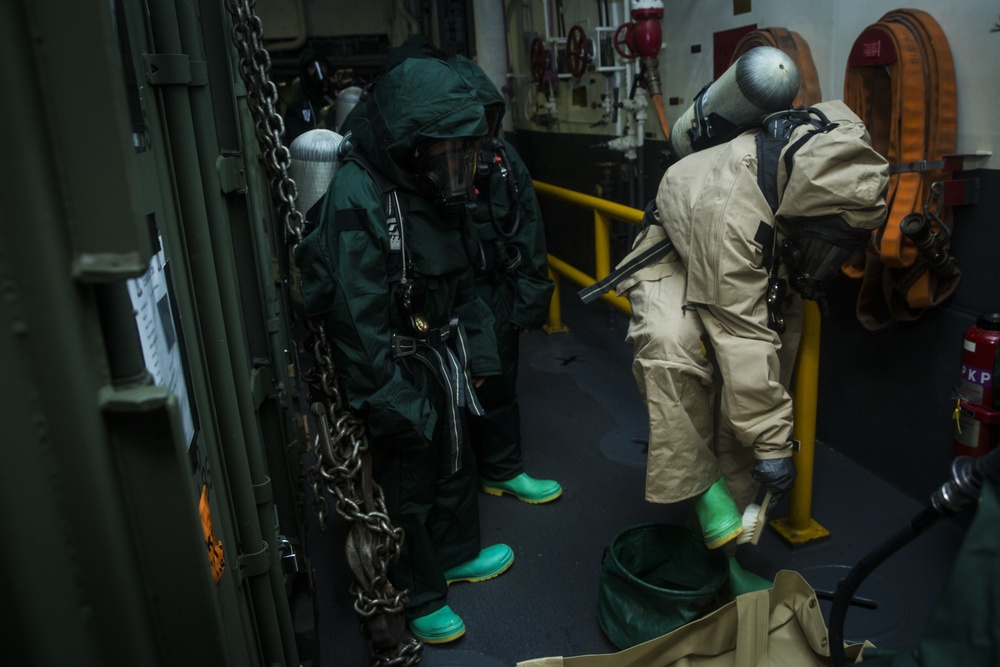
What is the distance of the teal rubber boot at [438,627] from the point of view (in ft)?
8.04

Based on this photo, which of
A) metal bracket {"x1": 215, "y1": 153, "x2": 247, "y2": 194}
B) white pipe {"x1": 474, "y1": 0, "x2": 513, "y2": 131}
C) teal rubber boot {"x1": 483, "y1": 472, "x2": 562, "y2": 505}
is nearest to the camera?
metal bracket {"x1": 215, "y1": 153, "x2": 247, "y2": 194}

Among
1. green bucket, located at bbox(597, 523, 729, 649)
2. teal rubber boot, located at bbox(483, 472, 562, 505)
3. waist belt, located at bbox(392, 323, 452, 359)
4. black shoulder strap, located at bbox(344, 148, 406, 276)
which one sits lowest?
teal rubber boot, located at bbox(483, 472, 562, 505)

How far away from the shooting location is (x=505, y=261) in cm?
302

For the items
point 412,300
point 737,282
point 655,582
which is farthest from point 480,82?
point 655,582

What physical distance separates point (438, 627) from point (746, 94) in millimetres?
1907

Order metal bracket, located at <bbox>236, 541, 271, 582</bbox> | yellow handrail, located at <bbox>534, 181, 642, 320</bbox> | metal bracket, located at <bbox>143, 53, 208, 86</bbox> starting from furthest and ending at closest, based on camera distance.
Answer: yellow handrail, located at <bbox>534, 181, 642, 320</bbox>, metal bracket, located at <bbox>236, 541, 271, 582</bbox>, metal bracket, located at <bbox>143, 53, 208, 86</bbox>

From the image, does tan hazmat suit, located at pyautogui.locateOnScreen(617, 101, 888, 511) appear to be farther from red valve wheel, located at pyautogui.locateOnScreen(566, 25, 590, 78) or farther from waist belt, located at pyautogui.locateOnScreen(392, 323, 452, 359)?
red valve wheel, located at pyautogui.locateOnScreen(566, 25, 590, 78)

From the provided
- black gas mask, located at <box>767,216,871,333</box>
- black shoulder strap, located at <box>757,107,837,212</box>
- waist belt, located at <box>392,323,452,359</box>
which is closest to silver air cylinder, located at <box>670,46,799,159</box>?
black shoulder strap, located at <box>757,107,837,212</box>

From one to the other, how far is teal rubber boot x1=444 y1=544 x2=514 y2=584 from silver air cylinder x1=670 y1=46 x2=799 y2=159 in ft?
5.37

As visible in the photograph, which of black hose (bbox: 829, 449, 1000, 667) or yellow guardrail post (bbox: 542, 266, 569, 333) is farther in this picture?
yellow guardrail post (bbox: 542, 266, 569, 333)

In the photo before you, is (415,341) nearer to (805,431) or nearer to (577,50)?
(805,431)

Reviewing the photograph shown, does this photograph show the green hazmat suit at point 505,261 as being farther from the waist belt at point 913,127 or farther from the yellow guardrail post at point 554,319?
the yellow guardrail post at point 554,319

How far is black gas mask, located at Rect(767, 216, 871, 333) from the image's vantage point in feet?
6.41

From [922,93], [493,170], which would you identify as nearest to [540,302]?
[493,170]
